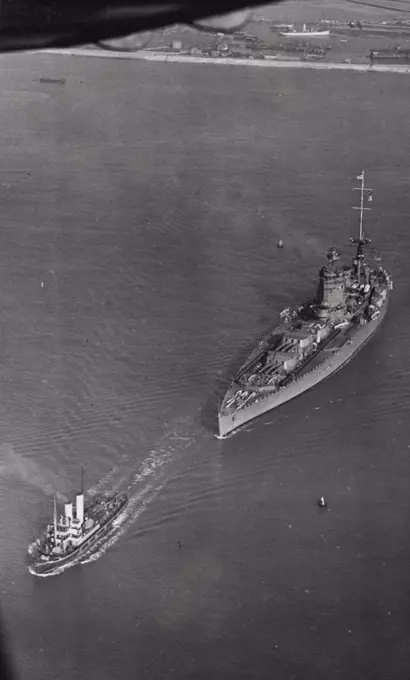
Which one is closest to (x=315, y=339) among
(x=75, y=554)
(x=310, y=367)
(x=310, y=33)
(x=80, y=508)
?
(x=310, y=367)

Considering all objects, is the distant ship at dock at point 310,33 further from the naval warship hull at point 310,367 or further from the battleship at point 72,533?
the battleship at point 72,533

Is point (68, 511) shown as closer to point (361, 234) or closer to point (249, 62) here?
point (361, 234)

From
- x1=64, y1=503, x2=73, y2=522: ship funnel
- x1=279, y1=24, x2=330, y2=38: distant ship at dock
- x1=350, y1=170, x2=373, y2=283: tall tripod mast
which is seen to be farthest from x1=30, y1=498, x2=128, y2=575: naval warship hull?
x1=279, y1=24, x2=330, y2=38: distant ship at dock

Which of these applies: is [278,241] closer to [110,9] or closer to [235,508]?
[235,508]

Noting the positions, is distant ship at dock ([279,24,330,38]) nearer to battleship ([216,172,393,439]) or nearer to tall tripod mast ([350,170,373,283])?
tall tripod mast ([350,170,373,283])

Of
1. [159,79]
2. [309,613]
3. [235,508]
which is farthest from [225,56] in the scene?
[309,613]

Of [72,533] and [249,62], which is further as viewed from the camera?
[249,62]
